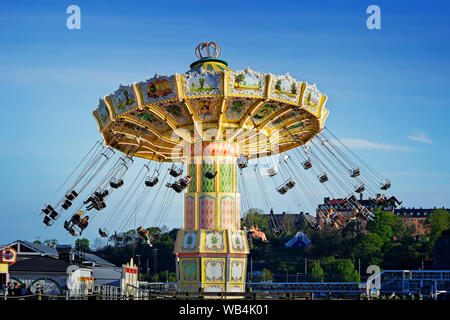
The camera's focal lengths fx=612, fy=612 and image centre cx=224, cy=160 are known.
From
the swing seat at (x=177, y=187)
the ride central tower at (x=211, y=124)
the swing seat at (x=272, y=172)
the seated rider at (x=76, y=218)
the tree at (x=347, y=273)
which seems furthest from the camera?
the tree at (x=347, y=273)

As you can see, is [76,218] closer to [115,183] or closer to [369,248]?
[115,183]

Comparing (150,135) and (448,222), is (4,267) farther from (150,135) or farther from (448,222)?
(448,222)

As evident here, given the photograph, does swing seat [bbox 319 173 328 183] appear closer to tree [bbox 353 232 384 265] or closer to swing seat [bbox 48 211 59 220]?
swing seat [bbox 48 211 59 220]

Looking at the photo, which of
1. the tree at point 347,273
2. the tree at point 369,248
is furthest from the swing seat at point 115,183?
the tree at point 369,248

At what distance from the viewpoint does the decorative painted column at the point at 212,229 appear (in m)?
26.2

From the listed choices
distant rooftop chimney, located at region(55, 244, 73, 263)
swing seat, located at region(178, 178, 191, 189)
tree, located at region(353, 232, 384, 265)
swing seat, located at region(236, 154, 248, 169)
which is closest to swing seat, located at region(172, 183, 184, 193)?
swing seat, located at region(178, 178, 191, 189)

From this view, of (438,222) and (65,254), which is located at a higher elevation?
(438,222)

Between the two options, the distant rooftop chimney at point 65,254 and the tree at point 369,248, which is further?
the tree at point 369,248

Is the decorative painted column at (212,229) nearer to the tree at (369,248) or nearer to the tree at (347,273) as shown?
the tree at (347,273)

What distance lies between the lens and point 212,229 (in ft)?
87.2

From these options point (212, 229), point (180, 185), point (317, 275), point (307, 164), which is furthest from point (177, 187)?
point (317, 275)

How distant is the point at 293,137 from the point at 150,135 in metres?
7.51
